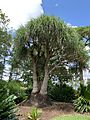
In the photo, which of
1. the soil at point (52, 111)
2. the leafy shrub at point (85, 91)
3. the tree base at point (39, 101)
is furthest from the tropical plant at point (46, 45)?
A: the leafy shrub at point (85, 91)

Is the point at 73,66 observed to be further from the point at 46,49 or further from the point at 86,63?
the point at 46,49

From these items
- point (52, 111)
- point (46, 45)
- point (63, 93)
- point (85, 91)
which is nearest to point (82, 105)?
point (85, 91)

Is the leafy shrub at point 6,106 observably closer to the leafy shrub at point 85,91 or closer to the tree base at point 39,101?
the leafy shrub at point 85,91

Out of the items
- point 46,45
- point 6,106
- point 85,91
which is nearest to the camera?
point 6,106

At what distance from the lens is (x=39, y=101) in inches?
699

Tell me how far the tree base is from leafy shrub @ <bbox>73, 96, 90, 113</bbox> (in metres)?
1.93

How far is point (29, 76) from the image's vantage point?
25.2 meters

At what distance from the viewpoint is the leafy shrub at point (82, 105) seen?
1607cm

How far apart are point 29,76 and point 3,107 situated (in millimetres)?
18774

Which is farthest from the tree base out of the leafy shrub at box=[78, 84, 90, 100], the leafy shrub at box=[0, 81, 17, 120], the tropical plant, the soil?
the leafy shrub at box=[0, 81, 17, 120]

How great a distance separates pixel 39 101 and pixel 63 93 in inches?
184

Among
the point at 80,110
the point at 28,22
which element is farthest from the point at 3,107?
the point at 28,22

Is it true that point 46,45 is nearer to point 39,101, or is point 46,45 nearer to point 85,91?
point 39,101

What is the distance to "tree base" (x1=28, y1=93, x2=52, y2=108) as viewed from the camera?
17500mm
